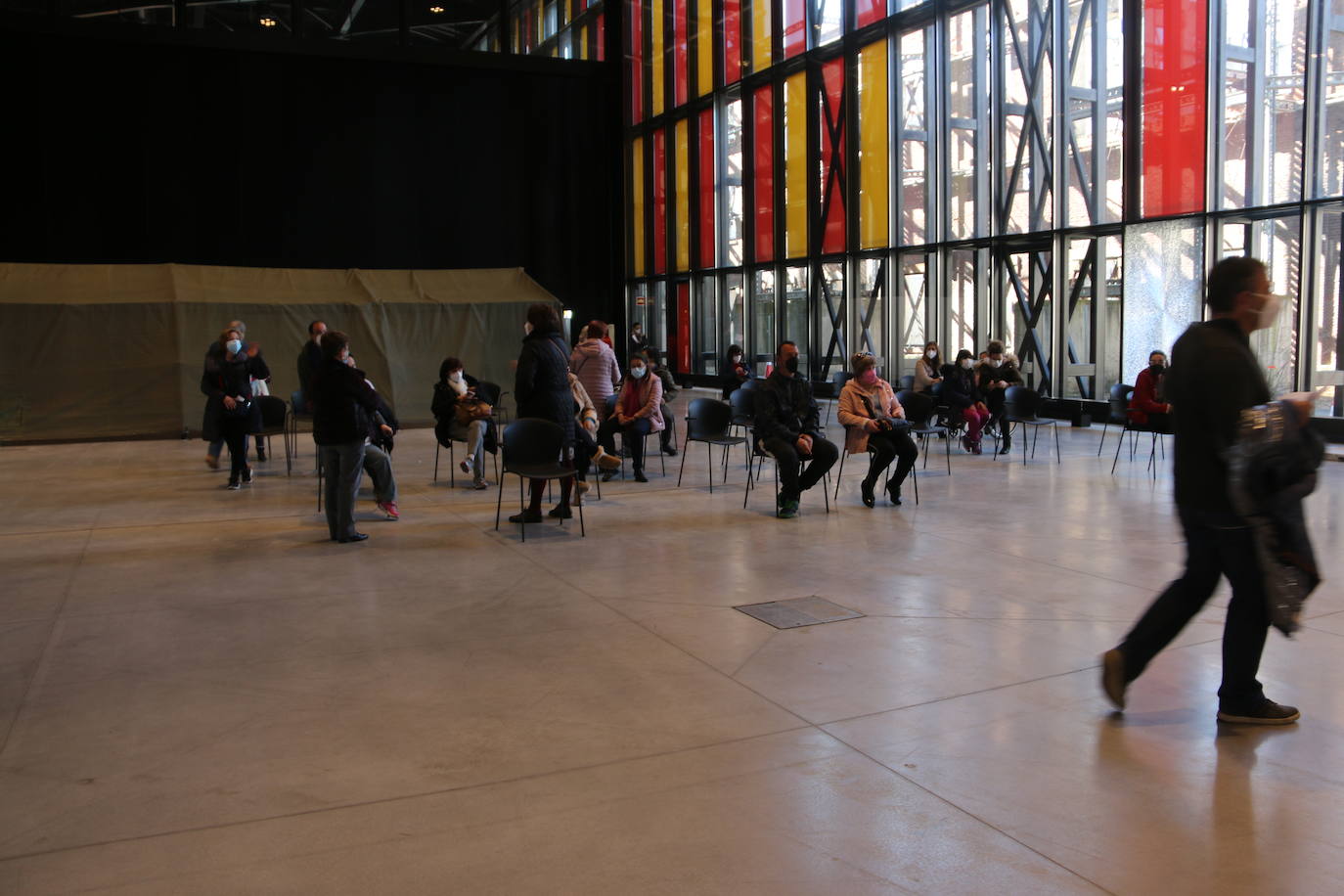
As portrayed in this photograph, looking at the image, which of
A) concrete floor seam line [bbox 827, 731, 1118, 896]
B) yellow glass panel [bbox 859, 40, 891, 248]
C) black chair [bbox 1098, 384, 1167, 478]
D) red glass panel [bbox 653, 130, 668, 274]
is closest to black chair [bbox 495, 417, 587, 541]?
concrete floor seam line [bbox 827, 731, 1118, 896]

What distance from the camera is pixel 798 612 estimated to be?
6.31 m

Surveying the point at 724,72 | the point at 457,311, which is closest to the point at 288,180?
the point at 457,311

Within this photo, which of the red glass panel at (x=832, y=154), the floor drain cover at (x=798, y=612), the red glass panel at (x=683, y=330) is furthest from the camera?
the red glass panel at (x=683, y=330)

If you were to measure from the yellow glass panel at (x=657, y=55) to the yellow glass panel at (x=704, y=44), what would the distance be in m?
1.98

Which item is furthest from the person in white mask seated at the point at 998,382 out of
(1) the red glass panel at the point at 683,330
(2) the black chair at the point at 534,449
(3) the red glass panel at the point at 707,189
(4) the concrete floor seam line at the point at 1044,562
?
(1) the red glass panel at the point at 683,330

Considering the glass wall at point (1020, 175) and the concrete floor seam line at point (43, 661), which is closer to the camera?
the concrete floor seam line at point (43, 661)

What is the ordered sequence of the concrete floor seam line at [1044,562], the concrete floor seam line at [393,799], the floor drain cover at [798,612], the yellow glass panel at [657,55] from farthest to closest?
the yellow glass panel at [657,55] → the concrete floor seam line at [1044,562] → the floor drain cover at [798,612] → the concrete floor seam line at [393,799]

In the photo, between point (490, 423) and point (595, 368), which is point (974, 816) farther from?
point (490, 423)

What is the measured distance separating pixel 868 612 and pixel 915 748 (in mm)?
2069

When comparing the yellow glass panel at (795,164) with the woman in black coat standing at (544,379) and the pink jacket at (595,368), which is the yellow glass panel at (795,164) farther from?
the woman in black coat standing at (544,379)

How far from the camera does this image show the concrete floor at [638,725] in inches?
134

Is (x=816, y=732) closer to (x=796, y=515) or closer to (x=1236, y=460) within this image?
(x=1236, y=460)

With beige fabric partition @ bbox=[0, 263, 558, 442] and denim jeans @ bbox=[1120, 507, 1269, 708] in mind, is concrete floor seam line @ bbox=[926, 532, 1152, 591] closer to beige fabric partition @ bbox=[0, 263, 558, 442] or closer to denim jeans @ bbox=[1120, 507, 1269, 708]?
denim jeans @ bbox=[1120, 507, 1269, 708]

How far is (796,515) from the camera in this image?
955cm
